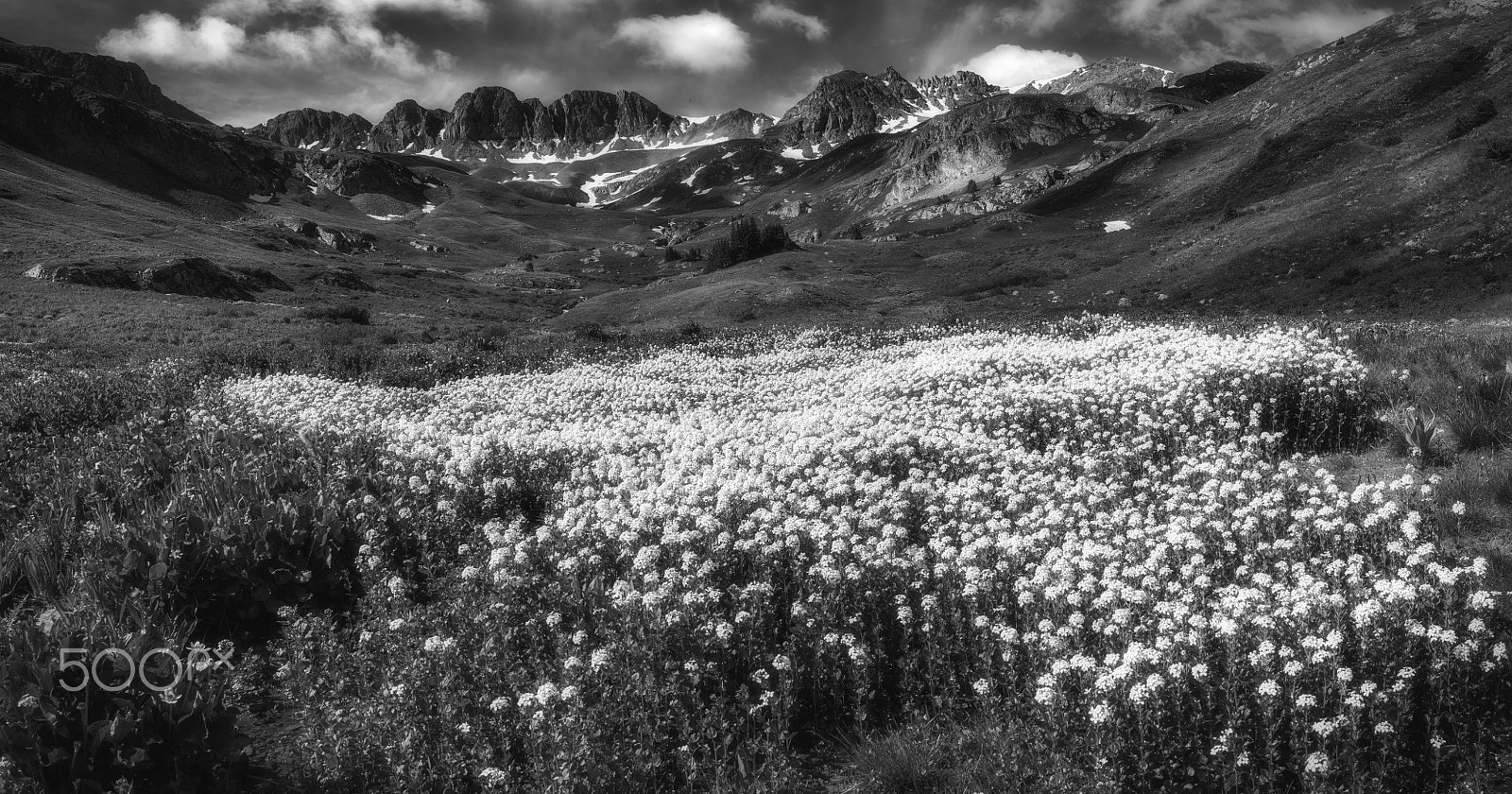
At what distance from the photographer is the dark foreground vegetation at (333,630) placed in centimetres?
394

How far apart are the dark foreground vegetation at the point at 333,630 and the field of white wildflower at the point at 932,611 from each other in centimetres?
6

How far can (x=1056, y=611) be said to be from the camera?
17.3 ft

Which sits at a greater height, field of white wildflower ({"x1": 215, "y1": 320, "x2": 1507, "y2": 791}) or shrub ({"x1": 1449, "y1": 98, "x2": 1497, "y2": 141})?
shrub ({"x1": 1449, "y1": 98, "x2": 1497, "y2": 141})

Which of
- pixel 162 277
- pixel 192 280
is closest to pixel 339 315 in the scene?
pixel 162 277

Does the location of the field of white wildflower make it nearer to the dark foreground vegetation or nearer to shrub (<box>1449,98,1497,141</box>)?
the dark foreground vegetation

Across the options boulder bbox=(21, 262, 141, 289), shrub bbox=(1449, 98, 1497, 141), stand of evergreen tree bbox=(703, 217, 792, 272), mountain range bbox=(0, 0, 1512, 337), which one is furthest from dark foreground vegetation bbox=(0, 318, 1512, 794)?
stand of evergreen tree bbox=(703, 217, 792, 272)

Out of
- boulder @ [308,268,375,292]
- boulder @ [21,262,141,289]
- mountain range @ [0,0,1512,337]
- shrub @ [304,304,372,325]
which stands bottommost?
shrub @ [304,304,372,325]

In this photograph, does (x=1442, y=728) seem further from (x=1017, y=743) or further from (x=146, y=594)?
(x=146, y=594)

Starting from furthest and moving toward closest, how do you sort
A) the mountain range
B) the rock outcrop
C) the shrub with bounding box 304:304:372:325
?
the rock outcrop
the shrub with bounding box 304:304:372:325
the mountain range

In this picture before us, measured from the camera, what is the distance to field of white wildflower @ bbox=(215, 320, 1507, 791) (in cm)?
410

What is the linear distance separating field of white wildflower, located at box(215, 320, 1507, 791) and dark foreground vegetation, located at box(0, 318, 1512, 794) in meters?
0.06

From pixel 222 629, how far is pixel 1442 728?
873 cm

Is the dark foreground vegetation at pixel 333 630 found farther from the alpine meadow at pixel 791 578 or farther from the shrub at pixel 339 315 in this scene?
the shrub at pixel 339 315

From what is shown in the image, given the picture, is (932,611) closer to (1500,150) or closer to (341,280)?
(1500,150)
